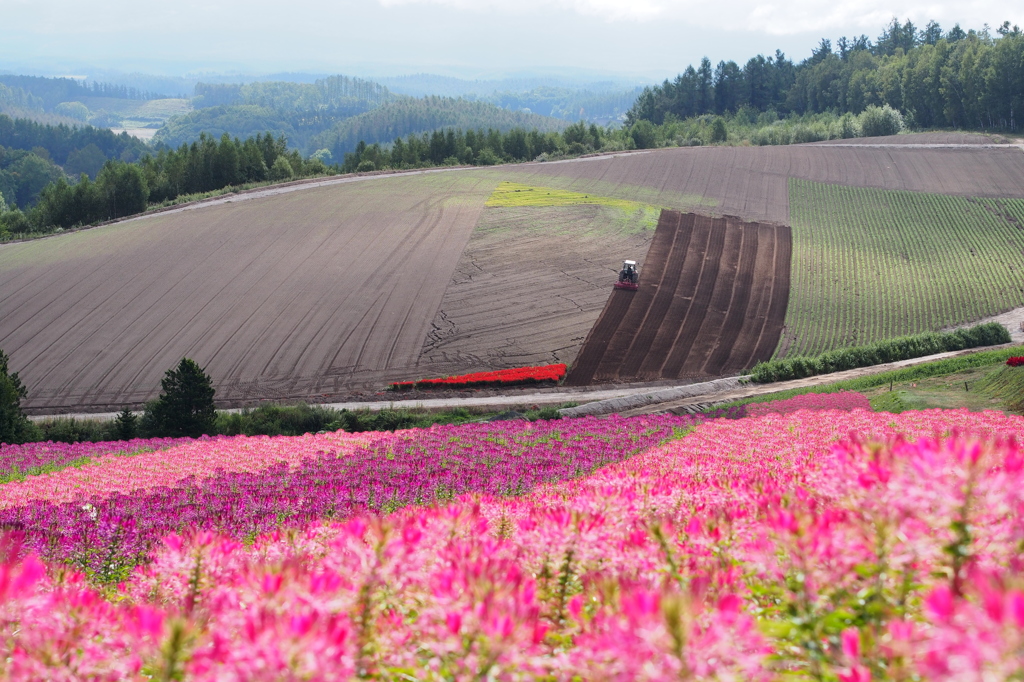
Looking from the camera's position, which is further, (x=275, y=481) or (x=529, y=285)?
(x=529, y=285)

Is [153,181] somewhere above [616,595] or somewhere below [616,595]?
above

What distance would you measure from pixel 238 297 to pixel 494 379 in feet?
63.6

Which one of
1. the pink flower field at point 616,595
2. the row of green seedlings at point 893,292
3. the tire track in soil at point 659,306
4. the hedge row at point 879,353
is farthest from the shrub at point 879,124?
the pink flower field at point 616,595

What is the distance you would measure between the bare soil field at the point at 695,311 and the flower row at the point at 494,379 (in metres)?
1.22

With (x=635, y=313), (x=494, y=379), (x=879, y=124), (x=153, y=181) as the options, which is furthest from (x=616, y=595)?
(x=879, y=124)

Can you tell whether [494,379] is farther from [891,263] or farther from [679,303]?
[891,263]

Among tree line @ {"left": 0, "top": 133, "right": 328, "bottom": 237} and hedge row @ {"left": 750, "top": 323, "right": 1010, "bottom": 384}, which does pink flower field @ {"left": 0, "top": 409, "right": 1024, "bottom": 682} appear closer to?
hedge row @ {"left": 750, "top": 323, "right": 1010, "bottom": 384}

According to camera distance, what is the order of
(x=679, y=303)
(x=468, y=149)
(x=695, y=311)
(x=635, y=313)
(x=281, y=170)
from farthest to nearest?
1. (x=468, y=149)
2. (x=281, y=170)
3. (x=679, y=303)
4. (x=695, y=311)
5. (x=635, y=313)

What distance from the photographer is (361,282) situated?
51312mm

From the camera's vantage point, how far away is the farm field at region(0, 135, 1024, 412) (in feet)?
138

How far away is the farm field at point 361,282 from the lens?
4194 centimetres

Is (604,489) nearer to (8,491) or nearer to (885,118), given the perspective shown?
(8,491)

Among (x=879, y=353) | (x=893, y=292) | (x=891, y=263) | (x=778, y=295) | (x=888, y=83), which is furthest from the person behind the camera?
(x=888, y=83)

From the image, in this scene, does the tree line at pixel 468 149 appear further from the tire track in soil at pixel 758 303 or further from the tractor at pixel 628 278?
the tractor at pixel 628 278
